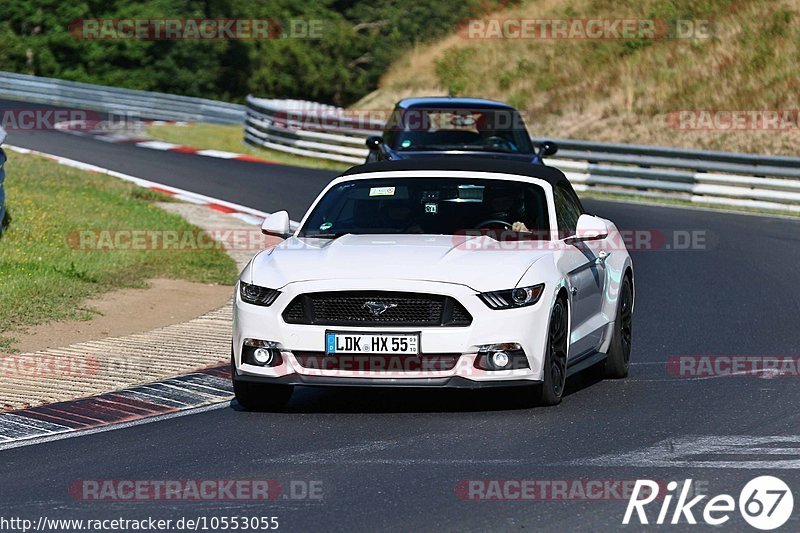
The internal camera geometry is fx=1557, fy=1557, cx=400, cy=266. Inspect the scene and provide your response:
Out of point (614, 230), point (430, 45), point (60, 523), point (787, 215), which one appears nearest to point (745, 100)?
point (787, 215)

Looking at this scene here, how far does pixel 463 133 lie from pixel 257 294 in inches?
423

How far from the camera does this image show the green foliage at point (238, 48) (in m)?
60.6

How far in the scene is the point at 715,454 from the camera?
8039 millimetres

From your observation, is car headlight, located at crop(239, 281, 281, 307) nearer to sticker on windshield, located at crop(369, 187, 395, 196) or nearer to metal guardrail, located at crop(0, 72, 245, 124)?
sticker on windshield, located at crop(369, 187, 395, 196)

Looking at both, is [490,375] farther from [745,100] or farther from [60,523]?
[745,100]

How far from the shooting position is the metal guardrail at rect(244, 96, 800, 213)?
83.1 ft

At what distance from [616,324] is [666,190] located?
17.0 metres

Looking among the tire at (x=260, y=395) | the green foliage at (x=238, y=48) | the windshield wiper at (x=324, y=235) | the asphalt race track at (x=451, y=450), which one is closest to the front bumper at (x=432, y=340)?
the asphalt race track at (x=451, y=450)

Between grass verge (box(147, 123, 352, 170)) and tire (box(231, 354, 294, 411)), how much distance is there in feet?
67.6

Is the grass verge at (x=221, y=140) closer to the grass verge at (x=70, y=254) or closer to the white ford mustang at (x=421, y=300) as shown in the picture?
the grass verge at (x=70, y=254)

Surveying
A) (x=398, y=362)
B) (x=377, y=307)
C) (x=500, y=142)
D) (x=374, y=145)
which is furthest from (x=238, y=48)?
(x=398, y=362)

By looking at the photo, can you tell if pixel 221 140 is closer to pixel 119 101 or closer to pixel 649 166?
pixel 119 101

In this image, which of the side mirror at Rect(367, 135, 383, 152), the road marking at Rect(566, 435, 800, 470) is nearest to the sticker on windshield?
the road marking at Rect(566, 435, 800, 470)

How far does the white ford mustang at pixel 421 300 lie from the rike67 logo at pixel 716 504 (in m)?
1.85
